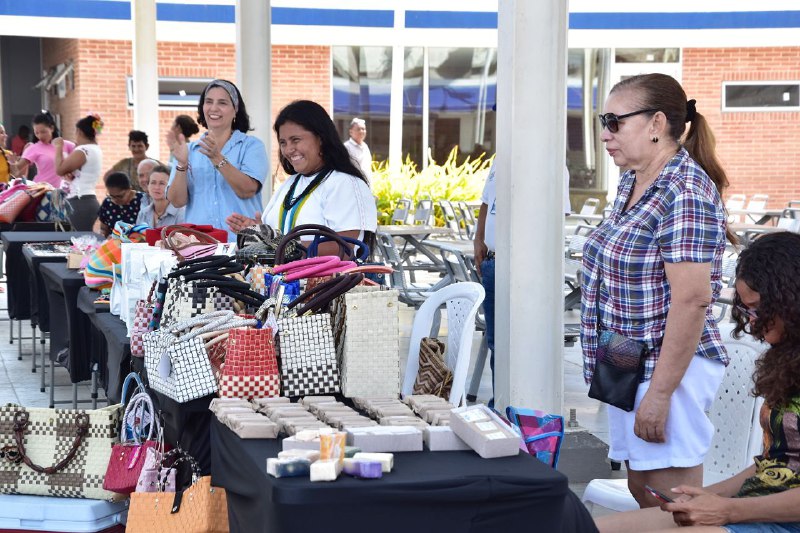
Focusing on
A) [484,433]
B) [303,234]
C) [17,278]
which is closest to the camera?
[484,433]

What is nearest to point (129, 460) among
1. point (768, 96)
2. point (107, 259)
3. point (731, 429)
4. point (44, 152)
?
point (731, 429)

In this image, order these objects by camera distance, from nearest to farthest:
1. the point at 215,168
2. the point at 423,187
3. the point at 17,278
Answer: the point at 215,168 → the point at 17,278 → the point at 423,187

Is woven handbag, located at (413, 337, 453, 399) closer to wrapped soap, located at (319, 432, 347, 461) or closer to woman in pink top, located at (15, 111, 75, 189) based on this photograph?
wrapped soap, located at (319, 432, 347, 461)

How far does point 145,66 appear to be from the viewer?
41.5ft

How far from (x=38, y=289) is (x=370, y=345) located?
460 centimetres

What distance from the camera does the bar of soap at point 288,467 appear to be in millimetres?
2324

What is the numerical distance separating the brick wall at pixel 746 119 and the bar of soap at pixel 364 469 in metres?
17.4

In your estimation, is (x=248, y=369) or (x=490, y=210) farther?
(x=490, y=210)

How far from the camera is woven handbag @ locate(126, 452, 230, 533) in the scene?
299 cm

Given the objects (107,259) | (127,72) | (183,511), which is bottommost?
(183,511)

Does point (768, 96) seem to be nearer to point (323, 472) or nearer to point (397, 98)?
point (397, 98)

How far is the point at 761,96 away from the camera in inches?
744

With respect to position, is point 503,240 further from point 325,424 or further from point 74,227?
point 74,227

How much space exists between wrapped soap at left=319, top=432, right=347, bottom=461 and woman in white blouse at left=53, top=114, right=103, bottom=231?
27.7 ft
